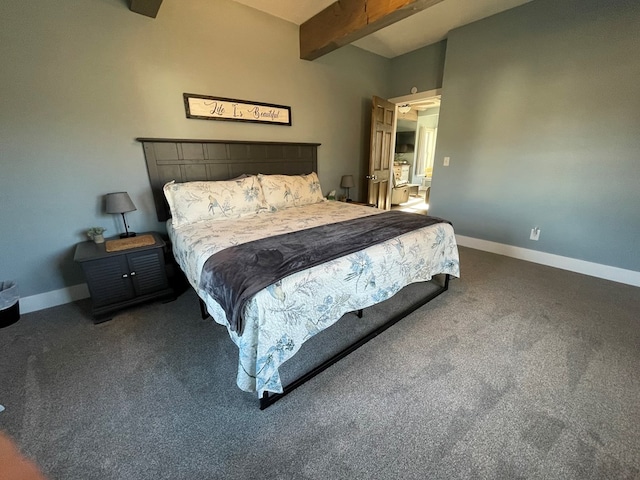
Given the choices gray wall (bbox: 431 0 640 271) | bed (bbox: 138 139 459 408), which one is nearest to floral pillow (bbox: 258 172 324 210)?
bed (bbox: 138 139 459 408)

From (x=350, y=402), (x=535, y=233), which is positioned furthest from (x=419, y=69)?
(x=350, y=402)

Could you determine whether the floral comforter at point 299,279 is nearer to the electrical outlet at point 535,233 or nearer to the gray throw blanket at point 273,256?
the gray throw blanket at point 273,256

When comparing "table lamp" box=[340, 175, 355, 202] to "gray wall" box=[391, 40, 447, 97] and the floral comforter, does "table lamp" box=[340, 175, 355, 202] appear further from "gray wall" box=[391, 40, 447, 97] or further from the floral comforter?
"gray wall" box=[391, 40, 447, 97]

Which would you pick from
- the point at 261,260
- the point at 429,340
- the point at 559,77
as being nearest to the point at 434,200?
the point at 559,77

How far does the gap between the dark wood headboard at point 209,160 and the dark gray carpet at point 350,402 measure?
1.35m

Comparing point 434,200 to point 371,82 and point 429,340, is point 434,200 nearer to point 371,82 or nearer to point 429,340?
point 371,82

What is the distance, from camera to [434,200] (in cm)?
403

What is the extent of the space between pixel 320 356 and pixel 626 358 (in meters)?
1.94

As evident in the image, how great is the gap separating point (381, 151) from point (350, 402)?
3.78 m

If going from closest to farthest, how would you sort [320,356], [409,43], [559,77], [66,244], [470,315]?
[320,356]
[470,315]
[66,244]
[559,77]
[409,43]

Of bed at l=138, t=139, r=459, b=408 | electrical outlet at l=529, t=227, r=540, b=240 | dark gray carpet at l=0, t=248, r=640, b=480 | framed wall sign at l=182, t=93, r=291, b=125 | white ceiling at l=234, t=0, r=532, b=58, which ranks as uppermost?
white ceiling at l=234, t=0, r=532, b=58

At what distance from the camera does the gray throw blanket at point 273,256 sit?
1282 mm

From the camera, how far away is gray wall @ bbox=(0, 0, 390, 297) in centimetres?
198

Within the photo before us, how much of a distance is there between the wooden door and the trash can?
4.13m
